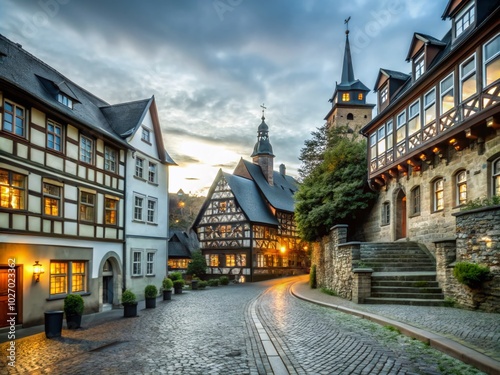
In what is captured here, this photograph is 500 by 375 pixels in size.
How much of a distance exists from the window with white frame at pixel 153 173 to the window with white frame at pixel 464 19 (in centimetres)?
1711

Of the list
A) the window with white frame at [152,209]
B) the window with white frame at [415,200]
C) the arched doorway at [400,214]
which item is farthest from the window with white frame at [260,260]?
the window with white frame at [415,200]

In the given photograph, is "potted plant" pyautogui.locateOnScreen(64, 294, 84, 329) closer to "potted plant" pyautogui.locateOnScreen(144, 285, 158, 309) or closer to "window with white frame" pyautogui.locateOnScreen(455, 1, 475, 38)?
"potted plant" pyautogui.locateOnScreen(144, 285, 158, 309)

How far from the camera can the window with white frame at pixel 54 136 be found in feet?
54.1

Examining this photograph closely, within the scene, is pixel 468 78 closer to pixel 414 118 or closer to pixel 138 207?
pixel 414 118

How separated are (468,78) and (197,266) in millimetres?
30465

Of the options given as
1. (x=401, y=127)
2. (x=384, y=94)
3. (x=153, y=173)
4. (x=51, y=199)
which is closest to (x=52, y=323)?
(x=51, y=199)

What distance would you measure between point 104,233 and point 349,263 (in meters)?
11.2

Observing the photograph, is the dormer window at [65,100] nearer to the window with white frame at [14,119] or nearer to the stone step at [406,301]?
the window with white frame at [14,119]

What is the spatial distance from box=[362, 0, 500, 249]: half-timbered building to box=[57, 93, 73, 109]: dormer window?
1560 cm

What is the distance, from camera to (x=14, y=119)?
576 inches

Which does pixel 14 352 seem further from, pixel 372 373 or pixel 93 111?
pixel 93 111

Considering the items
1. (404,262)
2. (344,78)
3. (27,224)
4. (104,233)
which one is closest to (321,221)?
(404,262)

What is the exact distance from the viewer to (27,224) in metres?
14.9

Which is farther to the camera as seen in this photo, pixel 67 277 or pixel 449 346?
pixel 67 277
